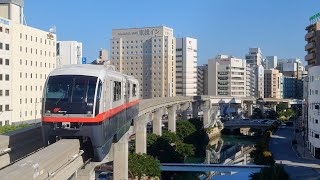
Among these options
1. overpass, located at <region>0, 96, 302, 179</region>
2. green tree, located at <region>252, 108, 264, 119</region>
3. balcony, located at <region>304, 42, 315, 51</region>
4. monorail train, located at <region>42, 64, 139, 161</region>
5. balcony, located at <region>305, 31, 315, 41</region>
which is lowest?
green tree, located at <region>252, 108, 264, 119</region>

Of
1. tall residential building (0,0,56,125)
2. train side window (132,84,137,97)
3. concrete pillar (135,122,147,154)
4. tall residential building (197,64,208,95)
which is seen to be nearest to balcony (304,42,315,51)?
concrete pillar (135,122,147,154)

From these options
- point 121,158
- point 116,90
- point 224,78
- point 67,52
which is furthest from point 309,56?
point 224,78

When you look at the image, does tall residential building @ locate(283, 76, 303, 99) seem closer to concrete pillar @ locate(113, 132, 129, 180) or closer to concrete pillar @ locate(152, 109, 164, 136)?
concrete pillar @ locate(152, 109, 164, 136)

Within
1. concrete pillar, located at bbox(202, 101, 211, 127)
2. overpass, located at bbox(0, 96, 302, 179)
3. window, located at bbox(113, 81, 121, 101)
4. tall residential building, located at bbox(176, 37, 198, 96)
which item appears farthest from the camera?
tall residential building, located at bbox(176, 37, 198, 96)

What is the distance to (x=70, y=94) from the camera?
16.9 metres

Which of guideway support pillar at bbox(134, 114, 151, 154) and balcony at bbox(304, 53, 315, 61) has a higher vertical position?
balcony at bbox(304, 53, 315, 61)

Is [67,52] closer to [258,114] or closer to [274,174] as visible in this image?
[258,114]

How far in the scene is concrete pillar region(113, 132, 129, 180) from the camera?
3025 centimetres

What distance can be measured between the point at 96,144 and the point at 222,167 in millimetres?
26923

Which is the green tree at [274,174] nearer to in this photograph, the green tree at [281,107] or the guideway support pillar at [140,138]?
the guideway support pillar at [140,138]

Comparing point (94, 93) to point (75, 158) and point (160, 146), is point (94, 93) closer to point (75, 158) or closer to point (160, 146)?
point (75, 158)

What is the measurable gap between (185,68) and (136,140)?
283 ft

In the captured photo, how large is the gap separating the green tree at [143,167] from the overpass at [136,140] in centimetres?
271

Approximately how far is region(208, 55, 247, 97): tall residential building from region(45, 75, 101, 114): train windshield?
5100 inches
